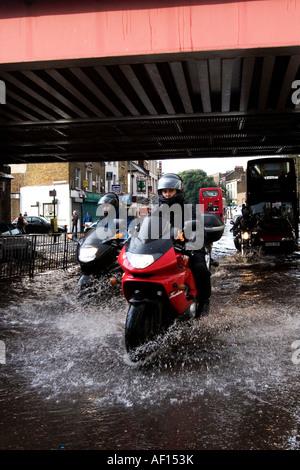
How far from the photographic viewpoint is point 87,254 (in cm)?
741

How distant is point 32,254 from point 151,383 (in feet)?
25.9

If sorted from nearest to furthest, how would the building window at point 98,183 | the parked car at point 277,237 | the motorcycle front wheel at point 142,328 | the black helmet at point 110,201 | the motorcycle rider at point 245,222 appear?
the motorcycle front wheel at point 142,328
the black helmet at point 110,201
the parked car at point 277,237
the motorcycle rider at point 245,222
the building window at point 98,183

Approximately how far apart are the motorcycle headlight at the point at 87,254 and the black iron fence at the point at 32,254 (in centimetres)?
338

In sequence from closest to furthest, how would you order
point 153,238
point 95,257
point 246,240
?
point 153,238
point 95,257
point 246,240

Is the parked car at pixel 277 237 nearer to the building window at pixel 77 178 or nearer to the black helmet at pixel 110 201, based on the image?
the black helmet at pixel 110 201

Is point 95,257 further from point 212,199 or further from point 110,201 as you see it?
point 212,199

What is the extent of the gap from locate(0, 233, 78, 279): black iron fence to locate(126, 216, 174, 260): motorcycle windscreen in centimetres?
649

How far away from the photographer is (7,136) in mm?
13602

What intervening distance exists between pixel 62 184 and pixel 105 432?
36.7 meters

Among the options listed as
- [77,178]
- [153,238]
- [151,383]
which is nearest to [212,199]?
[77,178]

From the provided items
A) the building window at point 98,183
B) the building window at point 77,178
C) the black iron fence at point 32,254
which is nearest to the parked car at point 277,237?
the black iron fence at point 32,254

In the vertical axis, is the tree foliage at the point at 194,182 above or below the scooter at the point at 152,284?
above

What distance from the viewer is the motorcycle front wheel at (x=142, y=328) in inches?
157
